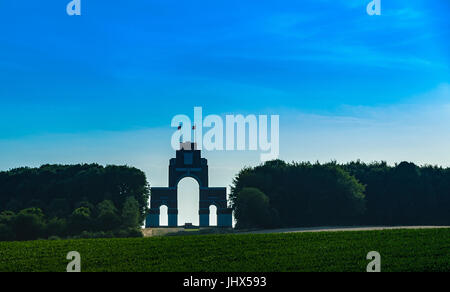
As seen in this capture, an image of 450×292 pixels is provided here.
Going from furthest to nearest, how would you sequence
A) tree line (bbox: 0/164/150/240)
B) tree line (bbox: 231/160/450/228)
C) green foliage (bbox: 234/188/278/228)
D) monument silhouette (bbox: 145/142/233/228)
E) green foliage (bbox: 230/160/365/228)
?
monument silhouette (bbox: 145/142/233/228) → green foliage (bbox: 230/160/365/228) → tree line (bbox: 231/160/450/228) → green foliage (bbox: 234/188/278/228) → tree line (bbox: 0/164/150/240)

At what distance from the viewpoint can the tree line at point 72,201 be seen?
54781mm

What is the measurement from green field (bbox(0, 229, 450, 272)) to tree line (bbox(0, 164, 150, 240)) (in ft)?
47.0

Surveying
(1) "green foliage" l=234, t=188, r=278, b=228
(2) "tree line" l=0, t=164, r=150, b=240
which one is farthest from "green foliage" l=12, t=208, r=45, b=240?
(1) "green foliage" l=234, t=188, r=278, b=228

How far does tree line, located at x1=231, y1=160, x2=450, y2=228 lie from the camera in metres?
61.3

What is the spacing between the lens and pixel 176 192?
74312mm

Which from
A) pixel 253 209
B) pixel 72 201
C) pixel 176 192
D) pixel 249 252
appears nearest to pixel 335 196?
pixel 253 209

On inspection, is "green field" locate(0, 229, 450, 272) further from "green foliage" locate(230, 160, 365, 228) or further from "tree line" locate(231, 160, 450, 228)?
"green foliage" locate(230, 160, 365, 228)

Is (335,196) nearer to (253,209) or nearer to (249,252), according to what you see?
(253,209)

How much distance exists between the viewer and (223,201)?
74.5 m
